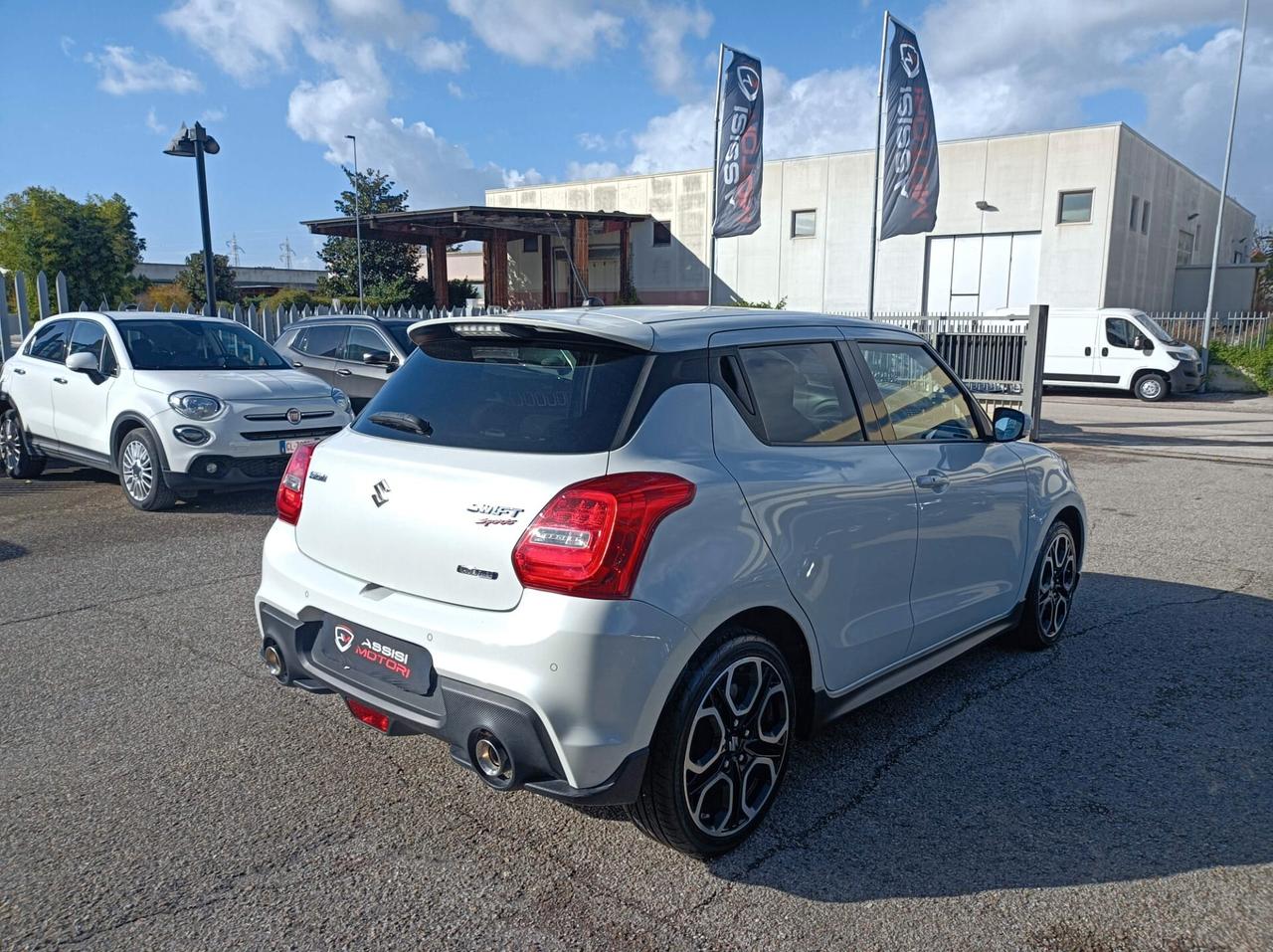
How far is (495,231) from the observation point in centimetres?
3669

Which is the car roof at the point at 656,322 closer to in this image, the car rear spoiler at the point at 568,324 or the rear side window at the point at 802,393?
the car rear spoiler at the point at 568,324

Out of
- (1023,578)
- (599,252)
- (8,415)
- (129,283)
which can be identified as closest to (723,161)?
(8,415)

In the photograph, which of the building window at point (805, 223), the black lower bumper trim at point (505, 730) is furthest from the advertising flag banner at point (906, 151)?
the building window at point (805, 223)

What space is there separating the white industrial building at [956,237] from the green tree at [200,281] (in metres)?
18.7

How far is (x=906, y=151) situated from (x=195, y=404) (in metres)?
13.1

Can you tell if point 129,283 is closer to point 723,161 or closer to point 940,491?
point 723,161

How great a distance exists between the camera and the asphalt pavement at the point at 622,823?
2.69 metres

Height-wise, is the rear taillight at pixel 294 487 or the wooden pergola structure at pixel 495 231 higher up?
the wooden pergola structure at pixel 495 231

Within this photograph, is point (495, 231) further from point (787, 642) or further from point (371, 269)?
point (787, 642)

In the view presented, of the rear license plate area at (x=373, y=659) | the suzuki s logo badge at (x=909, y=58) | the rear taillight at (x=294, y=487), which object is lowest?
the rear license plate area at (x=373, y=659)

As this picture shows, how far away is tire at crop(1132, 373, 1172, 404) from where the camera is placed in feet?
73.3

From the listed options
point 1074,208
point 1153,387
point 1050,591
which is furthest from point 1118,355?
point 1050,591

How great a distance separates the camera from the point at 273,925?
2.64m

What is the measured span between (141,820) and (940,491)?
3193 millimetres
